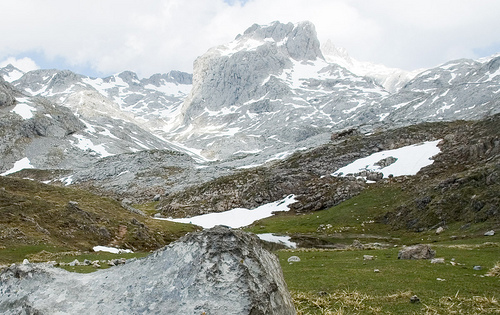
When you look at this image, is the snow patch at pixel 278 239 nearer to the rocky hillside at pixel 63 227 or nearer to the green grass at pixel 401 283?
the rocky hillside at pixel 63 227

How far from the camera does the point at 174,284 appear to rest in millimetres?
8766

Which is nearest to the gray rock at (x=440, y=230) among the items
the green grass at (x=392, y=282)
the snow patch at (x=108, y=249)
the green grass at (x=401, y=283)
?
the green grass at (x=401, y=283)

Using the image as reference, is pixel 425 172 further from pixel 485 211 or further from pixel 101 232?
pixel 101 232

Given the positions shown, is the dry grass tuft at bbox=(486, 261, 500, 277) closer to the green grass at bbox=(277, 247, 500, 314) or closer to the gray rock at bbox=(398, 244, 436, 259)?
the green grass at bbox=(277, 247, 500, 314)

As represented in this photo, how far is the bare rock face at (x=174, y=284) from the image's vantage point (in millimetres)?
8305

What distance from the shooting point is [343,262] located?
31984 mm

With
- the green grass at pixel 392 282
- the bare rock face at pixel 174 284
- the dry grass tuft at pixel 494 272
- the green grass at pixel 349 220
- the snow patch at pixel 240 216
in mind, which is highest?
the bare rock face at pixel 174 284

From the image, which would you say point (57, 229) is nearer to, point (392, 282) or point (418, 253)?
point (392, 282)

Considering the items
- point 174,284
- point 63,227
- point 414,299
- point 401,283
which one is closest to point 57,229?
point 63,227

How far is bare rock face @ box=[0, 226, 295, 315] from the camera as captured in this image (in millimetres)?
8305

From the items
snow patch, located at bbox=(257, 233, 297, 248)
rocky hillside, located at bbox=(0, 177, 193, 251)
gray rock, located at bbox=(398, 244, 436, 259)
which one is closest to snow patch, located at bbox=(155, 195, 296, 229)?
snow patch, located at bbox=(257, 233, 297, 248)

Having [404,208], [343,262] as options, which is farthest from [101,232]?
[404,208]

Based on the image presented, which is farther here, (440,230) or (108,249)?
(440,230)

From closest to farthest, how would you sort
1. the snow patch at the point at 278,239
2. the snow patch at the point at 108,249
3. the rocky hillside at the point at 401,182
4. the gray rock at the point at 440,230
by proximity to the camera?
1. the snow patch at the point at 108,249
2. the gray rock at the point at 440,230
3. the rocky hillside at the point at 401,182
4. the snow patch at the point at 278,239
